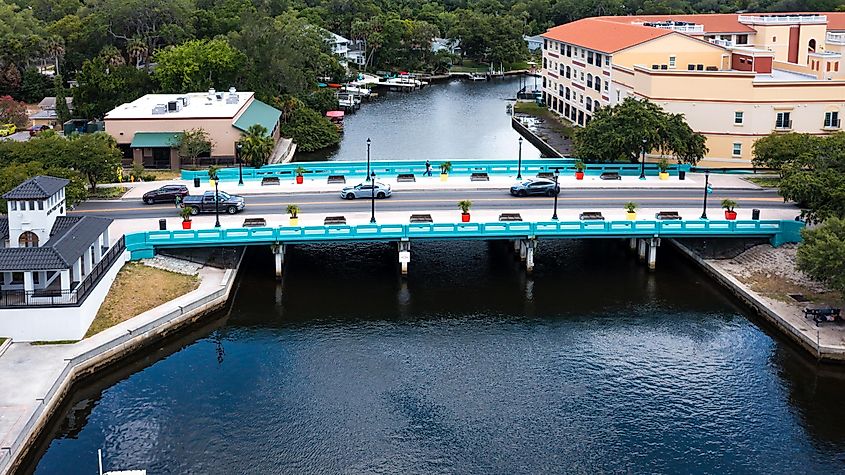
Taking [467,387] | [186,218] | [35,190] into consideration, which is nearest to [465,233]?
[467,387]

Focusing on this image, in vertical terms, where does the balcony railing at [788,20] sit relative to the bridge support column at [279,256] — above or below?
above

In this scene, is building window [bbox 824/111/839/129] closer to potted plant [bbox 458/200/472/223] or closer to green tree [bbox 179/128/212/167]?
potted plant [bbox 458/200/472/223]

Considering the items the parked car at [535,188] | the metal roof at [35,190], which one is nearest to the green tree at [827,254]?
the parked car at [535,188]

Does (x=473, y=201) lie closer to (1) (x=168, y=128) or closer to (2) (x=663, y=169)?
(2) (x=663, y=169)

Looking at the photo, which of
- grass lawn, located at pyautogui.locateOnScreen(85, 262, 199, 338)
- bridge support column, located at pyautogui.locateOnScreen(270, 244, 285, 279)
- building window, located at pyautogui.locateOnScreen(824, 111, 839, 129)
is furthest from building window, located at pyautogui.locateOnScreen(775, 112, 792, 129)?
grass lawn, located at pyautogui.locateOnScreen(85, 262, 199, 338)

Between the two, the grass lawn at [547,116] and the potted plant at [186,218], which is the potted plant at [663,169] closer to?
the grass lawn at [547,116]

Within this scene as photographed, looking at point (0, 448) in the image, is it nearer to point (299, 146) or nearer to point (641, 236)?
point (641, 236)

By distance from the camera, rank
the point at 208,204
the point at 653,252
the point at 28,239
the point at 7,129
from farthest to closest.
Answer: the point at 7,129 < the point at 208,204 < the point at 653,252 < the point at 28,239
